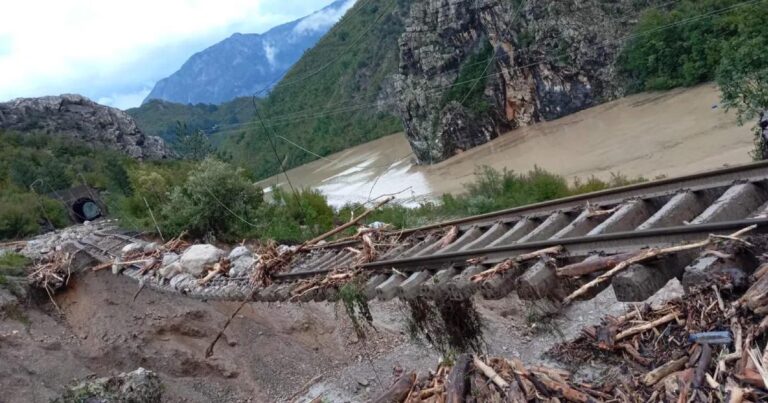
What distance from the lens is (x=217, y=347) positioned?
29.1 ft

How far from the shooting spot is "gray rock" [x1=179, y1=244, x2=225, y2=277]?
10.4m

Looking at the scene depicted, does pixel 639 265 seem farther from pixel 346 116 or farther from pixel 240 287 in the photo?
pixel 346 116

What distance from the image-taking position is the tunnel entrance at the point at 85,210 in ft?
113

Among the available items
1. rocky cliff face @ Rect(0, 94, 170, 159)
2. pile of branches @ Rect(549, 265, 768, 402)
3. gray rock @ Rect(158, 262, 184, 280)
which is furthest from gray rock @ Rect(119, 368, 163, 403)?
rocky cliff face @ Rect(0, 94, 170, 159)

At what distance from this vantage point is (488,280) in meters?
4.25

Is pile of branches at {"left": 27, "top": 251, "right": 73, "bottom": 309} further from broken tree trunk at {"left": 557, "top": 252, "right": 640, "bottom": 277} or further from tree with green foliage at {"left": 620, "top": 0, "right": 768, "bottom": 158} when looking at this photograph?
tree with green foliage at {"left": 620, "top": 0, "right": 768, "bottom": 158}

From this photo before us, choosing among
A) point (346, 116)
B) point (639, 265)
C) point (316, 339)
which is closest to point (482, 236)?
point (639, 265)

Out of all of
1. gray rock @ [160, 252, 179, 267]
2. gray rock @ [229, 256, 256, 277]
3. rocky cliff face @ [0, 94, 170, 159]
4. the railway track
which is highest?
rocky cliff face @ [0, 94, 170, 159]

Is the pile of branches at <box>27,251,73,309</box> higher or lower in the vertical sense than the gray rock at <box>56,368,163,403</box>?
higher

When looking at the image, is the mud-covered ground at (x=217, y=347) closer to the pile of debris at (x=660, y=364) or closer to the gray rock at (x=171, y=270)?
the gray rock at (x=171, y=270)

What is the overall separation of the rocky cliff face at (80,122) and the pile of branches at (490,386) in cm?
7979

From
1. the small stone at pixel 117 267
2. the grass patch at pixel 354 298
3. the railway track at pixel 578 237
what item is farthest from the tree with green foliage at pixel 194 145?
the railway track at pixel 578 237

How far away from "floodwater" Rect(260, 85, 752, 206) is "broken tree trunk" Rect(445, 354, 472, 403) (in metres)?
11.4

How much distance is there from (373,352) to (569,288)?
222 inches
